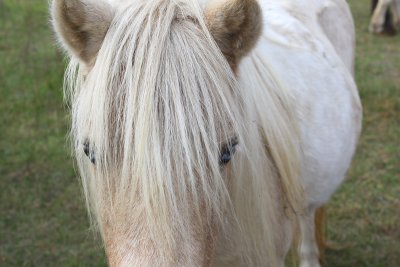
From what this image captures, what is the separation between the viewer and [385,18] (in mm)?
7172

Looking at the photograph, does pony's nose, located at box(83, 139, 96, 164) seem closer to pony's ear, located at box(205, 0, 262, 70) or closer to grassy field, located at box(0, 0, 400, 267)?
pony's ear, located at box(205, 0, 262, 70)

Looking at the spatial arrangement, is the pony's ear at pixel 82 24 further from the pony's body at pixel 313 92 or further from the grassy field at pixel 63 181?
the grassy field at pixel 63 181

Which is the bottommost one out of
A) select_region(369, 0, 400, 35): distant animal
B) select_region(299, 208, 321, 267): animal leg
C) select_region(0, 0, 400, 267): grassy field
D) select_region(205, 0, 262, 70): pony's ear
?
select_region(369, 0, 400, 35): distant animal

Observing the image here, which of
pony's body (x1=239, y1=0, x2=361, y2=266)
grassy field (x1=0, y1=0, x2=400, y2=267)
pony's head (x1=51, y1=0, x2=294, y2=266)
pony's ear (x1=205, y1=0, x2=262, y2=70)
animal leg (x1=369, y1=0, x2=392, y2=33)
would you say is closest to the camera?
pony's head (x1=51, y1=0, x2=294, y2=266)

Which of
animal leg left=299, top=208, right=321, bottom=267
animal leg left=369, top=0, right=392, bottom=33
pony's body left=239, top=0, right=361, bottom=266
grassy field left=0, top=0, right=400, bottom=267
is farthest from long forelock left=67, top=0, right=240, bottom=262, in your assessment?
animal leg left=369, top=0, right=392, bottom=33

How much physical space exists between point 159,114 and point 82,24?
1.03 ft

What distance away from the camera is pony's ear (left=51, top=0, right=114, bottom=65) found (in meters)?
Result: 1.46

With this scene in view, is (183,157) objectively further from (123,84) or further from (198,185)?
(123,84)

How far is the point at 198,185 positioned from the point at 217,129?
14cm

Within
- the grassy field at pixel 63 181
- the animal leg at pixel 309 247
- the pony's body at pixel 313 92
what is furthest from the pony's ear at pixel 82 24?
the animal leg at pixel 309 247

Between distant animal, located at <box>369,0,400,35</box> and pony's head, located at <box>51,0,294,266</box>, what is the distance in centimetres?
605

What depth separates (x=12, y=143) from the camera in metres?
4.63

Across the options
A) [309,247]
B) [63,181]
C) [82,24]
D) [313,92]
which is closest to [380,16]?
[63,181]

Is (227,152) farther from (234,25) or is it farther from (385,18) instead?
(385,18)
